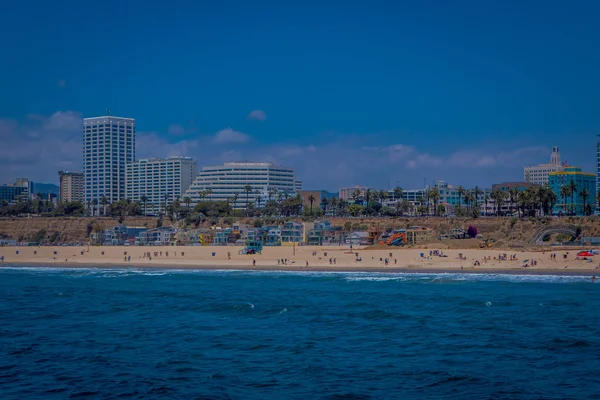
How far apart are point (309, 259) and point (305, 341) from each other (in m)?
47.7

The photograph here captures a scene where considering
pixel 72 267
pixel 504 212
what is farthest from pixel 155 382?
pixel 504 212

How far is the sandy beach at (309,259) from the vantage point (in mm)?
64812

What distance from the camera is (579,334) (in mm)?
31562

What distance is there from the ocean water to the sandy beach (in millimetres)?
11168

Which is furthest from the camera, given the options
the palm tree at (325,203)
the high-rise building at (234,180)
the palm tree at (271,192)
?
the high-rise building at (234,180)

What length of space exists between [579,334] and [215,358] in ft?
60.0

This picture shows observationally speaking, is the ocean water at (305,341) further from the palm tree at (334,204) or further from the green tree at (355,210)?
the palm tree at (334,204)

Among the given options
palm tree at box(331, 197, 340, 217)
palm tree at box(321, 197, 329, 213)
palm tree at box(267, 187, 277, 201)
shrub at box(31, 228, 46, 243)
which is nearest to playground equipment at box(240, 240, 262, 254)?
shrub at box(31, 228, 46, 243)

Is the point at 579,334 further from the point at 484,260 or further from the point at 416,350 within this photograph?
the point at 484,260

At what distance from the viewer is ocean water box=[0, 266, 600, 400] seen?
75.4ft

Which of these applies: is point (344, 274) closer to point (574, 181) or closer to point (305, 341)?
point (305, 341)

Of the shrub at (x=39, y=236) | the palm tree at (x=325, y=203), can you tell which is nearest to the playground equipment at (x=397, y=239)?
the palm tree at (x=325, y=203)

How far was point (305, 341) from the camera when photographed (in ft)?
101

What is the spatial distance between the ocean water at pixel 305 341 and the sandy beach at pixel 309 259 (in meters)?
11.2
